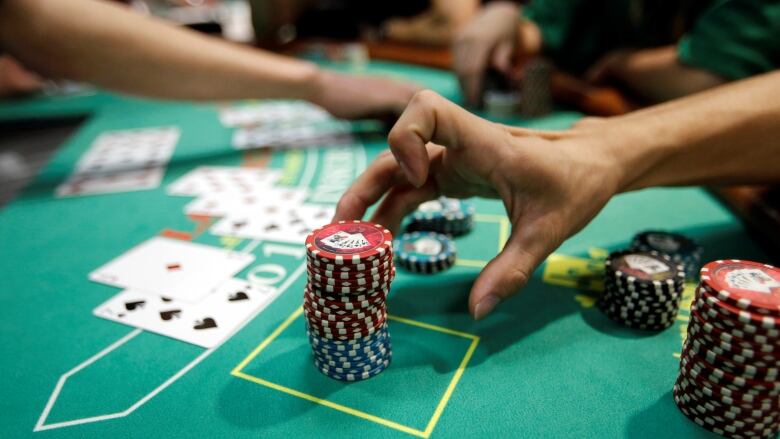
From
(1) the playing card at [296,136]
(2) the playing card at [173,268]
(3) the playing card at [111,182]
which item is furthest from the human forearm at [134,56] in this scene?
(2) the playing card at [173,268]

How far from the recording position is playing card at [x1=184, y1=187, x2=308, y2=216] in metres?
1.92

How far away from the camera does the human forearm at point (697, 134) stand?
1285 millimetres

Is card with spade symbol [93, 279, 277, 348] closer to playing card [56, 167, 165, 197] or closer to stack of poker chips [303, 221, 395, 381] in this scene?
stack of poker chips [303, 221, 395, 381]

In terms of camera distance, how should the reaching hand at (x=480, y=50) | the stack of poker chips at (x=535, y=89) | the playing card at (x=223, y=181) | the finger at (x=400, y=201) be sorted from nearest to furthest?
the finger at (x=400, y=201)
the playing card at (x=223, y=181)
the stack of poker chips at (x=535, y=89)
the reaching hand at (x=480, y=50)

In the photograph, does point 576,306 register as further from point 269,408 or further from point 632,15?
point 632,15

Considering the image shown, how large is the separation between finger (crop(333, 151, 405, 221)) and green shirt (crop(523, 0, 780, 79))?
1.59m

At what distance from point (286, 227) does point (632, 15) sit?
8.32 ft

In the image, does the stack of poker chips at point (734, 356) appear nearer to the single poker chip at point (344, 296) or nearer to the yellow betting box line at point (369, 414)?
the yellow betting box line at point (369, 414)

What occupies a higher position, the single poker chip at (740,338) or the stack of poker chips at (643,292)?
the single poker chip at (740,338)

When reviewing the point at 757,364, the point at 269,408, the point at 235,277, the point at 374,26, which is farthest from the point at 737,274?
the point at 374,26

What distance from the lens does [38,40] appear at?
2201mm

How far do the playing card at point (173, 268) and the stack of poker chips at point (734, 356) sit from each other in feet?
3.84

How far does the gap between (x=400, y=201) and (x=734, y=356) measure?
824 mm

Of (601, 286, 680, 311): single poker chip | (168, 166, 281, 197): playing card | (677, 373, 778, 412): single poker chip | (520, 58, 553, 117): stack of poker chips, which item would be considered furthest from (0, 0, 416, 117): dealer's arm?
(677, 373, 778, 412): single poker chip
